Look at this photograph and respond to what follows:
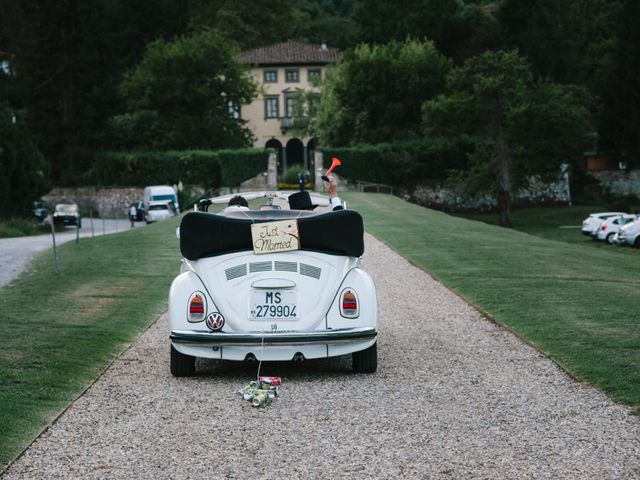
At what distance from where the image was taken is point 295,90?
97875 millimetres

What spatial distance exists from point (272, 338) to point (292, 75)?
292ft

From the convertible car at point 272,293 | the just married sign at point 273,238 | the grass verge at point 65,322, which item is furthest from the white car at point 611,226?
the just married sign at point 273,238

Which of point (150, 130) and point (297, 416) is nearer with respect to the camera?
point (297, 416)

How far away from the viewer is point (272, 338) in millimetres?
9734

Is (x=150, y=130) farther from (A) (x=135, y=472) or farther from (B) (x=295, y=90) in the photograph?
(A) (x=135, y=472)

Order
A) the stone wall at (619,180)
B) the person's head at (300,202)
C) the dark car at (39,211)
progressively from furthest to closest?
the stone wall at (619,180) < the dark car at (39,211) < the person's head at (300,202)

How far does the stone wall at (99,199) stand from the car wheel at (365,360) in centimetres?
6494

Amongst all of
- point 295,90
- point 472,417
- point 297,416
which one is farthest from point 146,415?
point 295,90

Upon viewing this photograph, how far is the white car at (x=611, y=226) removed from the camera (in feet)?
146

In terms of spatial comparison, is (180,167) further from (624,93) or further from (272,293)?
(272,293)

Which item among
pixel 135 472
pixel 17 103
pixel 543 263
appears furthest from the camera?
pixel 17 103

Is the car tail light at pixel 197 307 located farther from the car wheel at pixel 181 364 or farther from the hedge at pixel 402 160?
the hedge at pixel 402 160

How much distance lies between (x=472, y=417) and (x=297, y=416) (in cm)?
139

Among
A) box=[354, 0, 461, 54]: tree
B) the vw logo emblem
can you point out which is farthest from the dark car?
the vw logo emblem
